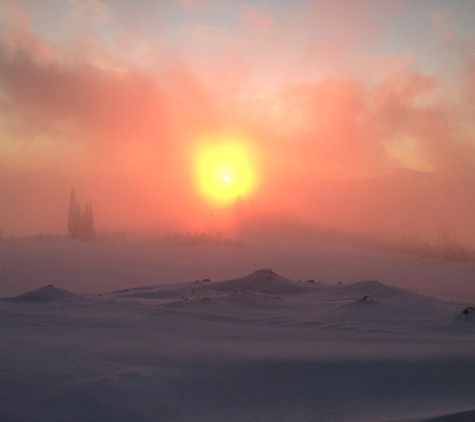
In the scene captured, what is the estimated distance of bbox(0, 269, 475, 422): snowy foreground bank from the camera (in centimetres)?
364

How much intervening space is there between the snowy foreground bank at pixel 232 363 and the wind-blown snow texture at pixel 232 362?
0.01 meters

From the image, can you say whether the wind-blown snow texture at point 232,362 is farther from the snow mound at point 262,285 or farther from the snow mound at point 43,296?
the snow mound at point 262,285

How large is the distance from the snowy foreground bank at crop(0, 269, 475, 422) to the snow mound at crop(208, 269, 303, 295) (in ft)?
8.06

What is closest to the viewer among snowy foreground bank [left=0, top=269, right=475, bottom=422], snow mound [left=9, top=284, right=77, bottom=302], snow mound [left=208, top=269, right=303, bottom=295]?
snowy foreground bank [left=0, top=269, right=475, bottom=422]

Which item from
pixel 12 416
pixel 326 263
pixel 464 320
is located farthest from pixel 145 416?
pixel 326 263

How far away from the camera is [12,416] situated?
3326mm

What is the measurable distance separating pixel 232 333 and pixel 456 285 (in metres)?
13.7

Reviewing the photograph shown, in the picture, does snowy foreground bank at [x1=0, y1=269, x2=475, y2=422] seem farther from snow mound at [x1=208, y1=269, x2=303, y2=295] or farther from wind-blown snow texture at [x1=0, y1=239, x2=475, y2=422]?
snow mound at [x1=208, y1=269, x2=303, y2=295]

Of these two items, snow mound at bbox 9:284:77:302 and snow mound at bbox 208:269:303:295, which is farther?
snow mound at bbox 208:269:303:295

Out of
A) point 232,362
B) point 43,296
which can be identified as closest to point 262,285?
point 43,296

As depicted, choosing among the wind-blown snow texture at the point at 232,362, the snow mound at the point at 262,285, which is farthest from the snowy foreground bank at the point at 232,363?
the snow mound at the point at 262,285

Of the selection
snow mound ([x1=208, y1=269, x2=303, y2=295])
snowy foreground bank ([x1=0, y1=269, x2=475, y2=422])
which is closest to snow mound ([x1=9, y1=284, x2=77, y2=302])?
snowy foreground bank ([x1=0, y1=269, x2=475, y2=422])

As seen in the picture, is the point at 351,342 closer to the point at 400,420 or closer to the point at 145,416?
the point at 400,420

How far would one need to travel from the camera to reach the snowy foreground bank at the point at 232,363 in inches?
143
